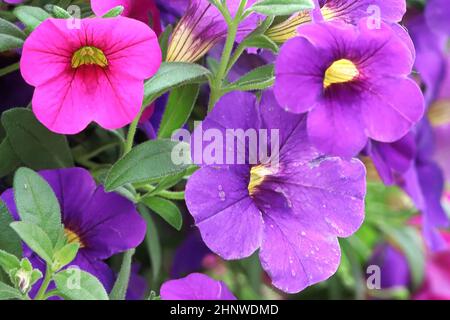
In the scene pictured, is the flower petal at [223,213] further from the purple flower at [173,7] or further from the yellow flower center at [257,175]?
the purple flower at [173,7]

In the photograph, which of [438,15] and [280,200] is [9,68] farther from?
[438,15]

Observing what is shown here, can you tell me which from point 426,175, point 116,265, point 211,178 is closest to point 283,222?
point 211,178

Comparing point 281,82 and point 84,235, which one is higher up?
point 281,82

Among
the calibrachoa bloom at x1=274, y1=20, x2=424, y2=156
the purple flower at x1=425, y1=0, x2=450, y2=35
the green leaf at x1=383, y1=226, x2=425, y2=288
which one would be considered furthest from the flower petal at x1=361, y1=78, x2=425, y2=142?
the green leaf at x1=383, y1=226, x2=425, y2=288

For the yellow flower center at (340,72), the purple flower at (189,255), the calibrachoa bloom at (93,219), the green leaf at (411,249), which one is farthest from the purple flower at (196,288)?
the green leaf at (411,249)
